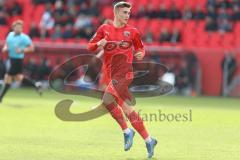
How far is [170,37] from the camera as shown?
26391 mm

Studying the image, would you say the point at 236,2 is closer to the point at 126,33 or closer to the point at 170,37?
the point at 170,37

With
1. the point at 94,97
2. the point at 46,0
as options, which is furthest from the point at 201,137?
the point at 46,0

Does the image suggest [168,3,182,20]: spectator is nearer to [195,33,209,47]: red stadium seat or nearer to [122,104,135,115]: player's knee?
[195,33,209,47]: red stadium seat

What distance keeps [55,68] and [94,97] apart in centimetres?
435

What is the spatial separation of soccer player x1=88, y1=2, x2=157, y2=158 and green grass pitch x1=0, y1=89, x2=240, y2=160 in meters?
0.49

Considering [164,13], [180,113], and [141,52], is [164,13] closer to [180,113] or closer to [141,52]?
[180,113]

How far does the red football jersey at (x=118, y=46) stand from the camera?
10.3 meters

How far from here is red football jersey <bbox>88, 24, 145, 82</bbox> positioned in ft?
33.8

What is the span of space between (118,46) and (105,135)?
2.99 metres

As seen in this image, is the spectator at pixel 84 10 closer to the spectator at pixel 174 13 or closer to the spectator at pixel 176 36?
the spectator at pixel 174 13

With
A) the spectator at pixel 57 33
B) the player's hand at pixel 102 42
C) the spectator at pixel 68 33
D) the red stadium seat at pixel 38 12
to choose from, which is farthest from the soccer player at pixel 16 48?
the red stadium seat at pixel 38 12

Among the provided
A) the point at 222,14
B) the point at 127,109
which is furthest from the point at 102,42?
the point at 222,14

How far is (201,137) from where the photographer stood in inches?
502

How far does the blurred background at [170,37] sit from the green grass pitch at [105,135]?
4.97 m
